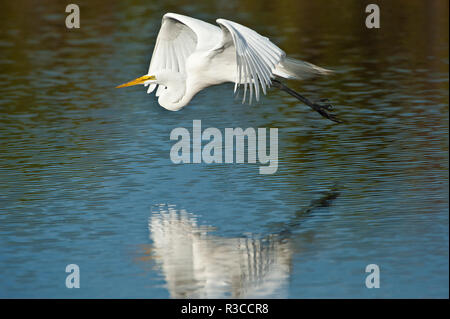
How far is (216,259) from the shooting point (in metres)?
8.13

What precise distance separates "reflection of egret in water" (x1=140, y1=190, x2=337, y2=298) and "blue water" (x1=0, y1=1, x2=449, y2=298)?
18 mm

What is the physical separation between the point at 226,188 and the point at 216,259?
2124mm

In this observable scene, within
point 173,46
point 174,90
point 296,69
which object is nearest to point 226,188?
point 174,90

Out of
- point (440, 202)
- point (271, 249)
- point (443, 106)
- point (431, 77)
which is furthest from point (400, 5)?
point (271, 249)

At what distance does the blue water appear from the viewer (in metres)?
7.80

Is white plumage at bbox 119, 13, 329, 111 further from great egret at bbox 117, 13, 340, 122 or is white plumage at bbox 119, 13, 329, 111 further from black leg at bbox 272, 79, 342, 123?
black leg at bbox 272, 79, 342, 123

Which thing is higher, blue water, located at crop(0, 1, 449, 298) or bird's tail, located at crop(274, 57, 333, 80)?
bird's tail, located at crop(274, 57, 333, 80)

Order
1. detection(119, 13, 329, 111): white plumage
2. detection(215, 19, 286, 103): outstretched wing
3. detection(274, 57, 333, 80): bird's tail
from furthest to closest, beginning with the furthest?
detection(274, 57, 333, 80): bird's tail, detection(119, 13, 329, 111): white plumage, detection(215, 19, 286, 103): outstretched wing

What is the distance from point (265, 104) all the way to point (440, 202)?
16.6 ft

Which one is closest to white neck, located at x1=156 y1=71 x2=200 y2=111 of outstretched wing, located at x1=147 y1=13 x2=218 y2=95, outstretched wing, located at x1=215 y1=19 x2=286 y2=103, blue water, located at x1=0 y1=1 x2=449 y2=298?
outstretched wing, located at x1=147 y1=13 x2=218 y2=95

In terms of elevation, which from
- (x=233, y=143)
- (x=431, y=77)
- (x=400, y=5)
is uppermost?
(x=400, y=5)

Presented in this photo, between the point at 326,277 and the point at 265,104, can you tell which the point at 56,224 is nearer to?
the point at 326,277

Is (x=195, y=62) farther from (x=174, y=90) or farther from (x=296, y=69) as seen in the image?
(x=296, y=69)

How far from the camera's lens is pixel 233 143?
12180mm
